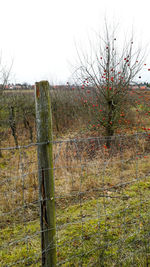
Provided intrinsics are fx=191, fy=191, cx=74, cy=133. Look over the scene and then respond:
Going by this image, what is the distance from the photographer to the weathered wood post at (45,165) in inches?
58.9

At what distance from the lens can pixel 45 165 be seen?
1.53 m

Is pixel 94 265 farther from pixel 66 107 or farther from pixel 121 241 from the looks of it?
pixel 66 107

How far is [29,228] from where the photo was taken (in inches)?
118

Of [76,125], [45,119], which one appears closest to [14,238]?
[45,119]

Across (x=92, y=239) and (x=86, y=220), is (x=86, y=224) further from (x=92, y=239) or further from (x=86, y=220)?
(x=92, y=239)

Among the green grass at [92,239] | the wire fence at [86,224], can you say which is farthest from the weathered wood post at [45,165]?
the green grass at [92,239]

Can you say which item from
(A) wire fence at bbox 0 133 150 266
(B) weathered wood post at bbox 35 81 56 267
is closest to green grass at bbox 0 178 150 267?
(A) wire fence at bbox 0 133 150 266

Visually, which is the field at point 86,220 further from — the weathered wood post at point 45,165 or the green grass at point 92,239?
the weathered wood post at point 45,165

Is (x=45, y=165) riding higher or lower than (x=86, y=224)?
higher

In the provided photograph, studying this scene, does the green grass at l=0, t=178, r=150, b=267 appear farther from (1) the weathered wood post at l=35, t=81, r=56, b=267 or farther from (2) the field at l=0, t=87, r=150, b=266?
(1) the weathered wood post at l=35, t=81, r=56, b=267

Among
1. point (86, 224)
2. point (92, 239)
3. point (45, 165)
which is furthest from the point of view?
point (86, 224)

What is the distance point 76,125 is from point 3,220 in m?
9.32

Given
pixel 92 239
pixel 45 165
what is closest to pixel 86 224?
pixel 92 239

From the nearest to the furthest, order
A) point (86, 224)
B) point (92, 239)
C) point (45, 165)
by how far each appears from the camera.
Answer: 1. point (45, 165)
2. point (92, 239)
3. point (86, 224)
